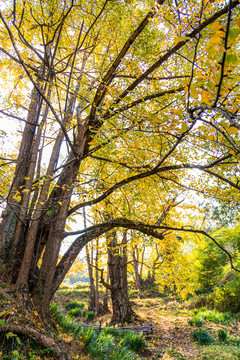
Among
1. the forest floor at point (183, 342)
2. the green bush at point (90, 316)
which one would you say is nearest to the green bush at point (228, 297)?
the forest floor at point (183, 342)

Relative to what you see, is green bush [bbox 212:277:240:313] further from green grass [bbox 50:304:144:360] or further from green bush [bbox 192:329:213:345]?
green grass [bbox 50:304:144:360]

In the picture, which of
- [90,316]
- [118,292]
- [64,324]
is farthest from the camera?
[90,316]

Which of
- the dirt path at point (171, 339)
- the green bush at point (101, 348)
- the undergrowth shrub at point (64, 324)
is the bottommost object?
the dirt path at point (171, 339)

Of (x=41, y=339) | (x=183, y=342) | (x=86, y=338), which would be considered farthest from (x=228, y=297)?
(x=41, y=339)

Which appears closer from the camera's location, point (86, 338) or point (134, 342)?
point (86, 338)

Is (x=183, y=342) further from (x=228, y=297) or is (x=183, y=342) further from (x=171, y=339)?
(x=228, y=297)

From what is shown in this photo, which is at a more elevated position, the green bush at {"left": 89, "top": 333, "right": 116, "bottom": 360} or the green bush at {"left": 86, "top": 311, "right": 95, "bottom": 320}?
the green bush at {"left": 89, "top": 333, "right": 116, "bottom": 360}

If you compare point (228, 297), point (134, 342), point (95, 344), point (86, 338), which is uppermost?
point (86, 338)

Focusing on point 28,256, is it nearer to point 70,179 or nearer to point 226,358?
point 70,179

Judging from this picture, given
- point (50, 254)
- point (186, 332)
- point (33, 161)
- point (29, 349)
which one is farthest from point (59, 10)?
point (186, 332)

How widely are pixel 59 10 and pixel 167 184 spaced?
4.26 meters

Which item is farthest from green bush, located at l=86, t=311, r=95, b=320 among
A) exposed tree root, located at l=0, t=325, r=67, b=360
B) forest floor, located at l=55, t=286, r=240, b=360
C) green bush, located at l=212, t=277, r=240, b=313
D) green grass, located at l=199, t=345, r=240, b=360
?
exposed tree root, located at l=0, t=325, r=67, b=360

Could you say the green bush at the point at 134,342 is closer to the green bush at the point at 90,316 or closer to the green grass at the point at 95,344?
the green grass at the point at 95,344

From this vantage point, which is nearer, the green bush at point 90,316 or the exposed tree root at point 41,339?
the exposed tree root at point 41,339
